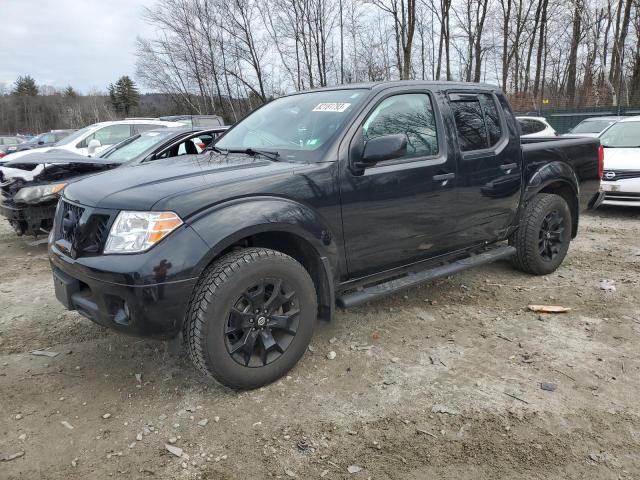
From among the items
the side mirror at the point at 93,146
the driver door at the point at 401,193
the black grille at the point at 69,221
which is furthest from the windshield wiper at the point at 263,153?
the side mirror at the point at 93,146

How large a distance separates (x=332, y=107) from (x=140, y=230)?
1.68 metres

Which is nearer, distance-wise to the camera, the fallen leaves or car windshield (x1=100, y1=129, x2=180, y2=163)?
the fallen leaves

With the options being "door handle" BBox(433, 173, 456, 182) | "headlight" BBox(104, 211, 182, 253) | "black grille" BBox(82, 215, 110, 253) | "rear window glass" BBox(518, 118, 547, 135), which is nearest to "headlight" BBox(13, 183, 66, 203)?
"black grille" BBox(82, 215, 110, 253)

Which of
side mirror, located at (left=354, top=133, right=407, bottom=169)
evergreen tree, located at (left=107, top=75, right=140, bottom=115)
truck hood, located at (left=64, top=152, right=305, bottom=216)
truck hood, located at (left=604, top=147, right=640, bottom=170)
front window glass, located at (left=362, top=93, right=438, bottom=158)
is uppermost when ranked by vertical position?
evergreen tree, located at (left=107, top=75, right=140, bottom=115)

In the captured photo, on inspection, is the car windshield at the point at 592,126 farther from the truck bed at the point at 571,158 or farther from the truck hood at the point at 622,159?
the truck bed at the point at 571,158

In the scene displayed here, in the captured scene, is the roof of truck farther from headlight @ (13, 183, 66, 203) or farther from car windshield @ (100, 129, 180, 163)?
headlight @ (13, 183, 66, 203)

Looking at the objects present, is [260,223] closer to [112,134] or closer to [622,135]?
[622,135]

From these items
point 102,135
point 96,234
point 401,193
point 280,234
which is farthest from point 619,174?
point 102,135

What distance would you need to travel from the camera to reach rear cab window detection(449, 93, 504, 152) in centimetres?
391

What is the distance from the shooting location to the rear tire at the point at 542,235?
455cm

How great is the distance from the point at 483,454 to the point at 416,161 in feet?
6.67

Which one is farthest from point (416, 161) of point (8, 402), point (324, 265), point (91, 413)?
point (8, 402)

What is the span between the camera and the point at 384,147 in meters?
3.02

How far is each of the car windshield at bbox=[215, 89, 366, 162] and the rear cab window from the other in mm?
962
